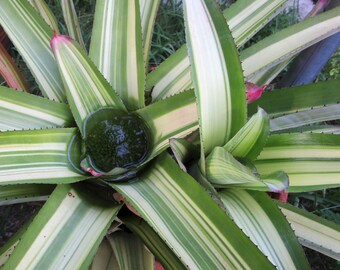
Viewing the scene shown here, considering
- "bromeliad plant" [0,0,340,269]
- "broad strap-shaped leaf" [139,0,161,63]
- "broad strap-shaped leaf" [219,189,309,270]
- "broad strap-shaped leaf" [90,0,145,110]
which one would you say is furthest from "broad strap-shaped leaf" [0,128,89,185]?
"broad strap-shaped leaf" [139,0,161,63]

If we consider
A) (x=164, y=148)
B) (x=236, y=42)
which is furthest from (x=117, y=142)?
(x=236, y=42)

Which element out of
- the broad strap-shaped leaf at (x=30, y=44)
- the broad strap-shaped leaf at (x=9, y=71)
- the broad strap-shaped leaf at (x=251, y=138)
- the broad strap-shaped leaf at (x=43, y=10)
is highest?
the broad strap-shaped leaf at (x=43, y=10)

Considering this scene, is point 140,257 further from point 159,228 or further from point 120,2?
point 120,2

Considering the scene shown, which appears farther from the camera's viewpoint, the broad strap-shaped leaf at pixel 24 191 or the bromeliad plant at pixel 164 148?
the broad strap-shaped leaf at pixel 24 191

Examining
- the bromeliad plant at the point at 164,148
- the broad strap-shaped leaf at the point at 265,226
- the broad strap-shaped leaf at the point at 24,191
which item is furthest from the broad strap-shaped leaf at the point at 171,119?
the broad strap-shaped leaf at the point at 24,191

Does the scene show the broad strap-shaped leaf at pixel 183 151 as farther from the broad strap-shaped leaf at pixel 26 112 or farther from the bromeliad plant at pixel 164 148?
the broad strap-shaped leaf at pixel 26 112

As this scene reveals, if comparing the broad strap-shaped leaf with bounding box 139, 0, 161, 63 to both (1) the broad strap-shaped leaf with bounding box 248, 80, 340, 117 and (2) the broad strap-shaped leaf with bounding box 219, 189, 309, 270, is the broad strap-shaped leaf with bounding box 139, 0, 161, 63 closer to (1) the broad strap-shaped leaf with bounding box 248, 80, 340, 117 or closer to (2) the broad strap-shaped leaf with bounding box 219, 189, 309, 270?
(1) the broad strap-shaped leaf with bounding box 248, 80, 340, 117
